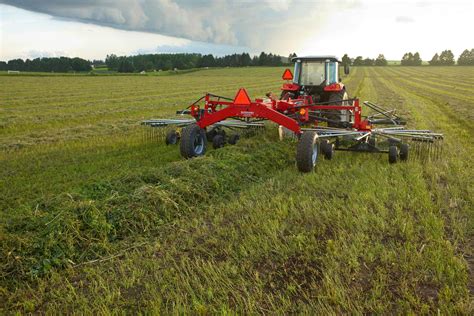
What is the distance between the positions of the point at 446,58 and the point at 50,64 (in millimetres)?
105908

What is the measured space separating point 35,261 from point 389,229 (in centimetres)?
338

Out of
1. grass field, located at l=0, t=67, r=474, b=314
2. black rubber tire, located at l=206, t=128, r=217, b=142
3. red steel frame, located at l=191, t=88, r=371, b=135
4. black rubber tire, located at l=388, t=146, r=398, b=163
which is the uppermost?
red steel frame, located at l=191, t=88, r=371, b=135

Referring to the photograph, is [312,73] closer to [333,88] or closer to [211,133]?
[333,88]

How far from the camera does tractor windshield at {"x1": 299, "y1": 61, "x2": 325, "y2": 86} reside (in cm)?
924

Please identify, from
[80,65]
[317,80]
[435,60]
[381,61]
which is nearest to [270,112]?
[317,80]

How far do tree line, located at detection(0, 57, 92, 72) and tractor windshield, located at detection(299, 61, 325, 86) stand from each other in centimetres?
8981

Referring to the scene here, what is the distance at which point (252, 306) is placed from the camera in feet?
8.73

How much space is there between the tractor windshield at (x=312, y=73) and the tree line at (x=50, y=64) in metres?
89.8

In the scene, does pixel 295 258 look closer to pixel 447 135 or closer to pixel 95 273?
pixel 95 273

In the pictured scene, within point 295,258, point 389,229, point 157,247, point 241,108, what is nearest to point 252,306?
point 295,258

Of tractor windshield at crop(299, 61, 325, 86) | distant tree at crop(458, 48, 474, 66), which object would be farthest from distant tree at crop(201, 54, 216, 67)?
tractor windshield at crop(299, 61, 325, 86)

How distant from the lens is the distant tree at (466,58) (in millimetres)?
96225

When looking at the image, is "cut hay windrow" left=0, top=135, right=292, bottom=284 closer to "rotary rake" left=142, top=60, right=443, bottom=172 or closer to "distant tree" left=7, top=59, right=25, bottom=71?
"rotary rake" left=142, top=60, right=443, bottom=172

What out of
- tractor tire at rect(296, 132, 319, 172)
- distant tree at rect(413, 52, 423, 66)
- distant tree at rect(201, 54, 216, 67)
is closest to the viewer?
tractor tire at rect(296, 132, 319, 172)
